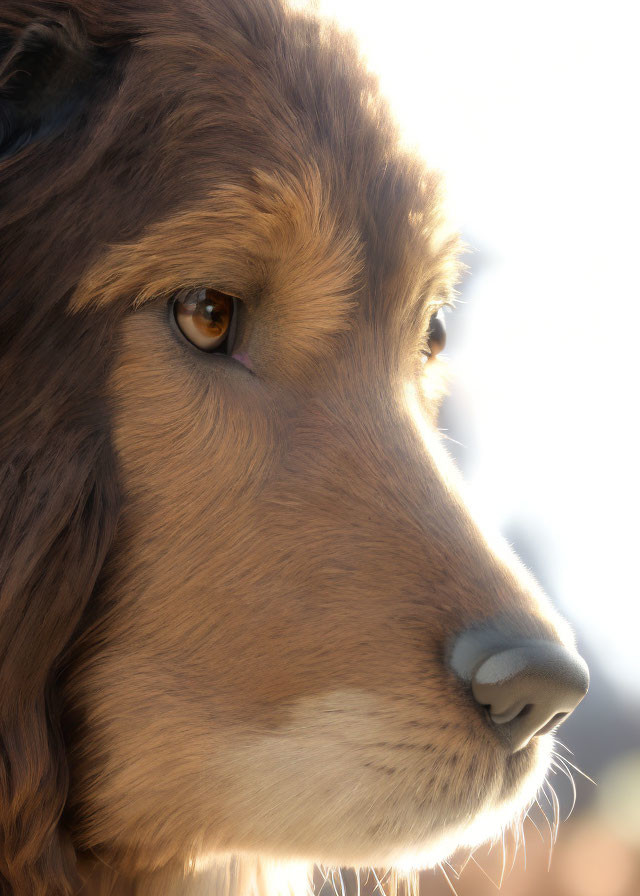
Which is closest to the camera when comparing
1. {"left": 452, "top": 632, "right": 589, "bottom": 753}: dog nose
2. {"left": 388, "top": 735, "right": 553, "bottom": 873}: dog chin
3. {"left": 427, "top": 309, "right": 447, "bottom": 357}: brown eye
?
{"left": 452, "top": 632, "right": 589, "bottom": 753}: dog nose

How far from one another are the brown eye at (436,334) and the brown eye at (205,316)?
0.65 metres

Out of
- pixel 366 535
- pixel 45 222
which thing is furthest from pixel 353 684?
pixel 45 222

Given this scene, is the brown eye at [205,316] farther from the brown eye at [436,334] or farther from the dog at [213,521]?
the brown eye at [436,334]

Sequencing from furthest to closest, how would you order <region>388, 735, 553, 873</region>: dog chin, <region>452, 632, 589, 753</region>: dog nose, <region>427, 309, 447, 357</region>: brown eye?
<region>427, 309, 447, 357</region>: brown eye → <region>388, 735, 553, 873</region>: dog chin → <region>452, 632, 589, 753</region>: dog nose

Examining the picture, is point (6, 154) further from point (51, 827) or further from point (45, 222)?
point (51, 827)

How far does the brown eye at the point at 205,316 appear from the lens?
1.71m

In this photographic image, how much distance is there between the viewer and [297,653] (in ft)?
5.22

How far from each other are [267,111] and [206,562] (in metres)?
0.79

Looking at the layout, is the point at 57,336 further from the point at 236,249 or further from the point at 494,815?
the point at 494,815

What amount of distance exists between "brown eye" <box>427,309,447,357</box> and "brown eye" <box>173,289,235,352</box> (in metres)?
0.65

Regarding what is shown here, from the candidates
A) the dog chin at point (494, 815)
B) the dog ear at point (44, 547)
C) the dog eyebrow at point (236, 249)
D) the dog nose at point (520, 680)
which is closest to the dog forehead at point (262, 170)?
the dog eyebrow at point (236, 249)

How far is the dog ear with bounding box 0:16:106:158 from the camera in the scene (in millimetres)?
1708

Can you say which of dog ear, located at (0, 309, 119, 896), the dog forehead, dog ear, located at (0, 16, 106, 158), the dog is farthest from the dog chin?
dog ear, located at (0, 16, 106, 158)

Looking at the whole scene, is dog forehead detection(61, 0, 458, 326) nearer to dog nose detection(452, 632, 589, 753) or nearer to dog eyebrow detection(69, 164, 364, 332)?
dog eyebrow detection(69, 164, 364, 332)
